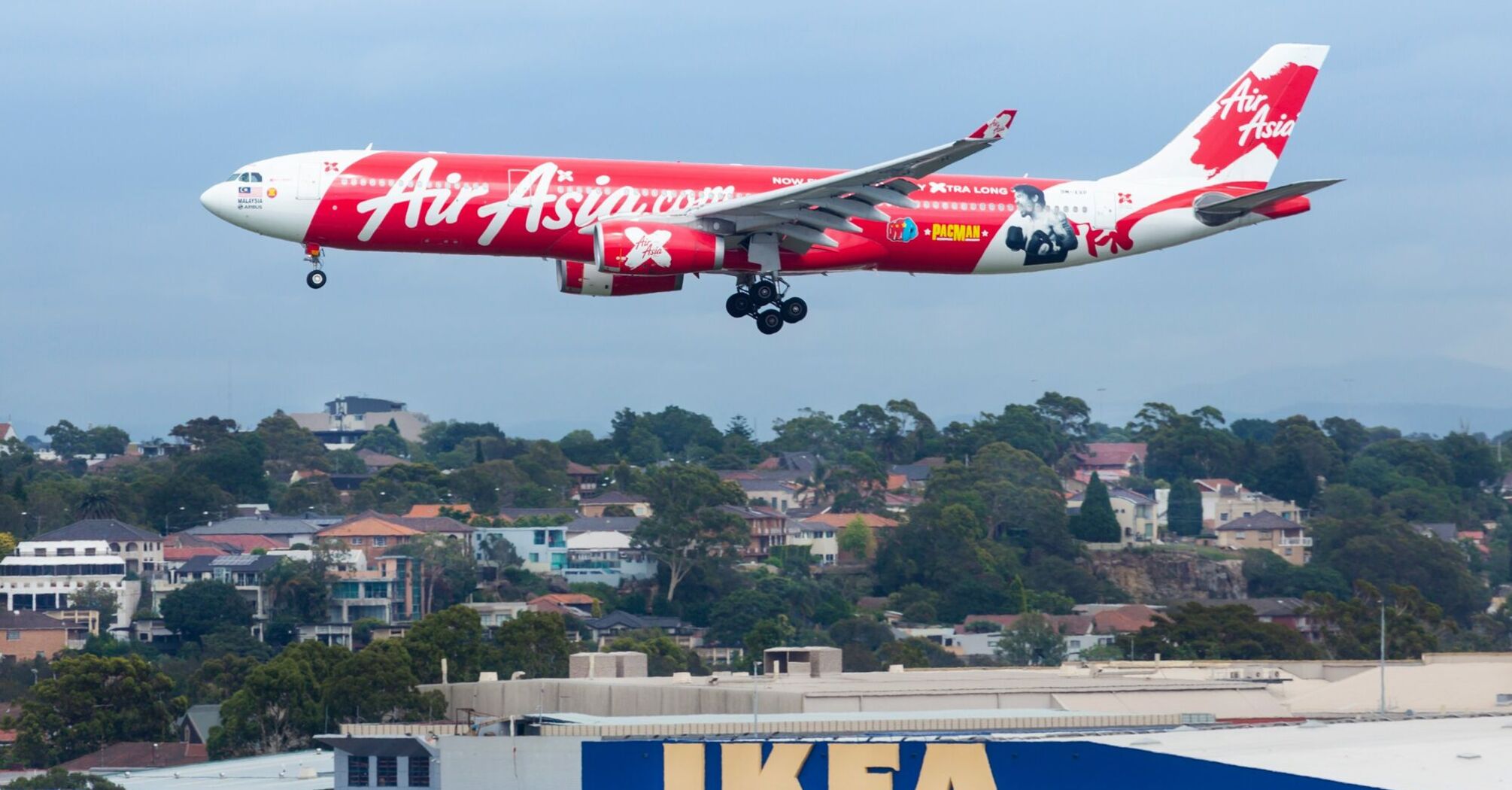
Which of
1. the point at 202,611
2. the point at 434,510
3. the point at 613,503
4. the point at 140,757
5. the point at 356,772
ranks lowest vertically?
the point at 140,757

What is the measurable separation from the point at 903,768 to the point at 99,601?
11240 centimetres

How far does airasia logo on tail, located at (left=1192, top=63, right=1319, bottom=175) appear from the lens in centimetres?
6069

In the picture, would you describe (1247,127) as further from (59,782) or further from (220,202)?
(59,782)

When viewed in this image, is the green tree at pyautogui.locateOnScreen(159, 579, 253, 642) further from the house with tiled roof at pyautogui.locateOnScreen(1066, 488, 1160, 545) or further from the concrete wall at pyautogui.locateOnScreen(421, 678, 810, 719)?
the concrete wall at pyautogui.locateOnScreen(421, 678, 810, 719)

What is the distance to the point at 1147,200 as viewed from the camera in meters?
58.3

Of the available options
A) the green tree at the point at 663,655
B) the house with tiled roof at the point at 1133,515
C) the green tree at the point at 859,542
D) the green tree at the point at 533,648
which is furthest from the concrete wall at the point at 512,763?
the house with tiled roof at the point at 1133,515

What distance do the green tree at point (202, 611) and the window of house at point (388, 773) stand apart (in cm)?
8590

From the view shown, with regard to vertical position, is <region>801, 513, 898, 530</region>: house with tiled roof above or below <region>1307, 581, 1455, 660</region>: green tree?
above

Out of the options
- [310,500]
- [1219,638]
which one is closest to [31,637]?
[310,500]

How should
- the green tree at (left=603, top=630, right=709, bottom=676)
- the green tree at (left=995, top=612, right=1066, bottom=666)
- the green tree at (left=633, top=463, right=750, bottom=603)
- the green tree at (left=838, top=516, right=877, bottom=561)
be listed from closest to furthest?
1. the green tree at (left=603, top=630, right=709, bottom=676)
2. the green tree at (left=995, top=612, right=1066, bottom=666)
3. the green tree at (left=633, top=463, right=750, bottom=603)
4. the green tree at (left=838, top=516, right=877, bottom=561)

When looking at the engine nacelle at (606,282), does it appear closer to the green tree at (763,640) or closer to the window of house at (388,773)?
the window of house at (388,773)

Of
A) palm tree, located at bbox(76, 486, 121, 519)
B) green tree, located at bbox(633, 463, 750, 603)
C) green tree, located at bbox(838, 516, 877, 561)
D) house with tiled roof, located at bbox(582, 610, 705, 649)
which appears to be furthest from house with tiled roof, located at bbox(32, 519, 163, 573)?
green tree, located at bbox(838, 516, 877, 561)

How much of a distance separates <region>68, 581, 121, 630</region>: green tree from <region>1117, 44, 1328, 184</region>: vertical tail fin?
93.6 meters

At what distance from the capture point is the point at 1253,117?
61562 millimetres
